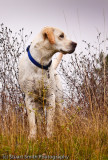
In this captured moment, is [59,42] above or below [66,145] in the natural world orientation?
above

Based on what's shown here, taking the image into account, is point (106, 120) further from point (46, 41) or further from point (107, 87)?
point (46, 41)

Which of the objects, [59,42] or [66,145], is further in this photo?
[59,42]

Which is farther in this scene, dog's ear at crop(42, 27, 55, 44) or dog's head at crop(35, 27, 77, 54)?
dog's head at crop(35, 27, 77, 54)

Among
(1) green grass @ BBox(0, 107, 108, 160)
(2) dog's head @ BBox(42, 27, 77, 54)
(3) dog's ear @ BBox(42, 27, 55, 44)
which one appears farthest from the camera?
(2) dog's head @ BBox(42, 27, 77, 54)

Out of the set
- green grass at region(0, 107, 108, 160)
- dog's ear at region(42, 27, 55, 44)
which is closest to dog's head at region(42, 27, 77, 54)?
dog's ear at region(42, 27, 55, 44)

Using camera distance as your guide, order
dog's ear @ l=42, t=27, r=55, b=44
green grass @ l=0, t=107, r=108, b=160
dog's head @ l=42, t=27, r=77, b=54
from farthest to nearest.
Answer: dog's head @ l=42, t=27, r=77, b=54
dog's ear @ l=42, t=27, r=55, b=44
green grass @ l=0, t=107, r=108, b=160

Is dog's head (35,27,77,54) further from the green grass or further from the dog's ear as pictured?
the green grass

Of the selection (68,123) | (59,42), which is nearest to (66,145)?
(68,123)

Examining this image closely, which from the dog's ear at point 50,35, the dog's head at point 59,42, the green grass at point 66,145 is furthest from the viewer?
the dog's head at point 59,42

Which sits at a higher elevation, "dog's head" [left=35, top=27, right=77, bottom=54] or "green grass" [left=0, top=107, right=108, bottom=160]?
"dog's head" [left=35, top=27, right=77, bottom=54]

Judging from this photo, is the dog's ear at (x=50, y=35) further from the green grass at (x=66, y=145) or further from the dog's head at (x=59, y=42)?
the green grass at (x=66, y=145)

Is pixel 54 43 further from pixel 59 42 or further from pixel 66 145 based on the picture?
pixel 66 145

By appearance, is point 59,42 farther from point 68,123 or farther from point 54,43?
point 68,123

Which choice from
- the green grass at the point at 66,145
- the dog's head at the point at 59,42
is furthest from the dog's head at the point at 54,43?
the green grass at the point at 66,145
